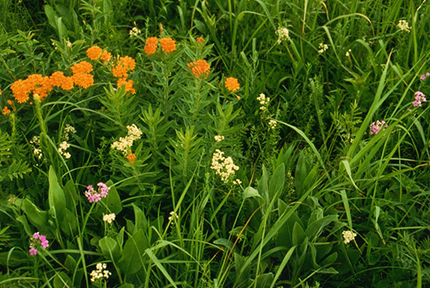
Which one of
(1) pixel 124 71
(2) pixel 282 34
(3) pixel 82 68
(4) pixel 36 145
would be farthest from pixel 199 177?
(2) pixel 282 34

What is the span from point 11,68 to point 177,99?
2.85ft

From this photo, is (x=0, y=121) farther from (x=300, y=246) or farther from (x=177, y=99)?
(x=300, y=246)

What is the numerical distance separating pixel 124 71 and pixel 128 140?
17.0 inches

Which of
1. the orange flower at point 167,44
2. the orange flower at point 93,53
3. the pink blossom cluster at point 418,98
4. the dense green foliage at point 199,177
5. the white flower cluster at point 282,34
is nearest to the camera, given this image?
the dense green foliage at point 199,177

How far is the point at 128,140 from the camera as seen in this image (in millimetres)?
2006

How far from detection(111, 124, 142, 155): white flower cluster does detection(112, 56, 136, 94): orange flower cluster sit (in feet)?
0.73

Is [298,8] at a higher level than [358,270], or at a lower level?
higher

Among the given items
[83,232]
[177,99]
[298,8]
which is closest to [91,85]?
[177,99]

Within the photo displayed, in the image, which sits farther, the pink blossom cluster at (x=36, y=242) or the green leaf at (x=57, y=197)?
the green leaf at (x=57, y=197)

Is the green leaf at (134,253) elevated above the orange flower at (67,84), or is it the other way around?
the orange flower at (67,84)

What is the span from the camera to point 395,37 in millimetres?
3045

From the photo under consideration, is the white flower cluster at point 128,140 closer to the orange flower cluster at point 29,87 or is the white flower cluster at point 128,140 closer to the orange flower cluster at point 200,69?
the orange flower cluster at point 200,69

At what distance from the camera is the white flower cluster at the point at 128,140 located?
195cm

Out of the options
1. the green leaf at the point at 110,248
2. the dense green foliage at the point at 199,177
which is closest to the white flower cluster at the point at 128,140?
the dense green foliage at the point at 199,177
